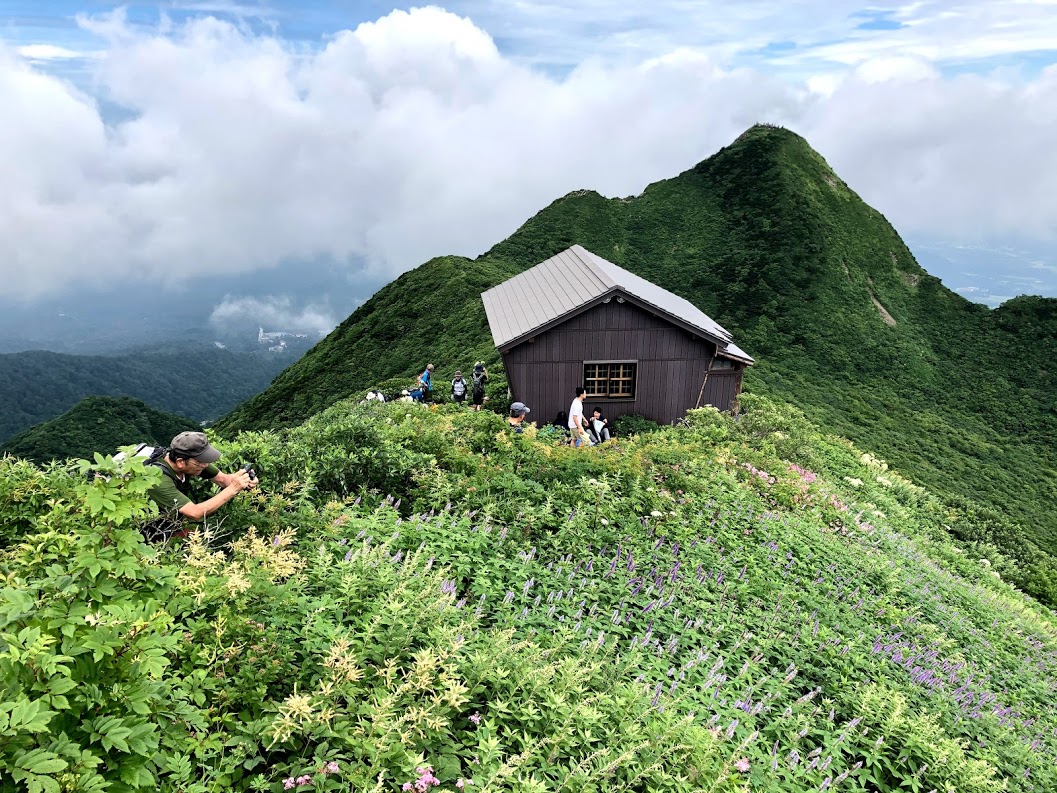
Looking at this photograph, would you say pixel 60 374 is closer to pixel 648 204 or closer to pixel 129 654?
pixel 648 204

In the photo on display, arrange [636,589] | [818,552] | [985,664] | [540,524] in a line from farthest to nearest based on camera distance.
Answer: [818,552] < [985,664] < [540,524] < [636,589]

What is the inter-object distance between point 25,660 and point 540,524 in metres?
5.74

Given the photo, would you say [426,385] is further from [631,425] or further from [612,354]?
[631,425]

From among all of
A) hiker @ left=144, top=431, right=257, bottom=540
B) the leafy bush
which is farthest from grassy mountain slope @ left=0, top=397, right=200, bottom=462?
hiker @ left=144, top=431, right=257, bottom=540

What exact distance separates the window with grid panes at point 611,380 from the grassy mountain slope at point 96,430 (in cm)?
5874

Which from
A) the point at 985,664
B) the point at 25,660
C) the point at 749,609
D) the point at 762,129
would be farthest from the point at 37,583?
the point at 762,129

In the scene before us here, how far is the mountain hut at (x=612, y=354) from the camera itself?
67.5 feet

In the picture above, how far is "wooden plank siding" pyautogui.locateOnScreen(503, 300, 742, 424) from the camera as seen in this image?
20734mm

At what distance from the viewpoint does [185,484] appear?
5.89 meters

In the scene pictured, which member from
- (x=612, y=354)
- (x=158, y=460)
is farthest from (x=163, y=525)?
(x=612, y=354)

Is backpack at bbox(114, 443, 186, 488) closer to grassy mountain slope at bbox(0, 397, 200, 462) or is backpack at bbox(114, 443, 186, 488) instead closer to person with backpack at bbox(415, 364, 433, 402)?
person with backpack at bbox(415, 364, 433, 402)

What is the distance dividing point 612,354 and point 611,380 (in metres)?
1.09

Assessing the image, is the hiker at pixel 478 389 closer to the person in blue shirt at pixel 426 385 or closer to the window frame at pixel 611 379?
the person in blue shirt at pixel 426 385

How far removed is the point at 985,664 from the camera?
28.1 feet
